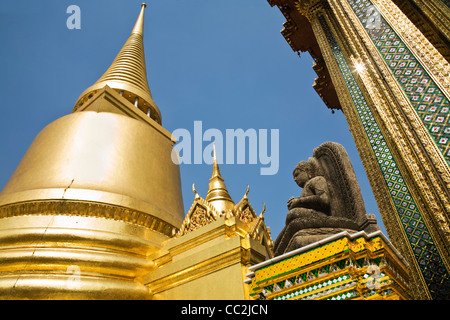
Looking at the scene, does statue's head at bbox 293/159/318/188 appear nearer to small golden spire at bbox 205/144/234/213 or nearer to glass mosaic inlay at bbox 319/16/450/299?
glass mosaic inlay at bbox 319/16/450/299

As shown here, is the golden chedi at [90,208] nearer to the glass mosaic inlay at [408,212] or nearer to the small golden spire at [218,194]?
the small golden spire at [218,194]

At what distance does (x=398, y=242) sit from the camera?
8.17 feet

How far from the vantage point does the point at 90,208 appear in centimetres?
445

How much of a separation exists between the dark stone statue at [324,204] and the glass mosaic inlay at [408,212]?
0.31 m

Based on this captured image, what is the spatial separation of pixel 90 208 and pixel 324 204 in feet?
10.7

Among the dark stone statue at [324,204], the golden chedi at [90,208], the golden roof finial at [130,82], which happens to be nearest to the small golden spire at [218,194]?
the golden chedi at [90,208]

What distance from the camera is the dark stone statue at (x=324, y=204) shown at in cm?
231

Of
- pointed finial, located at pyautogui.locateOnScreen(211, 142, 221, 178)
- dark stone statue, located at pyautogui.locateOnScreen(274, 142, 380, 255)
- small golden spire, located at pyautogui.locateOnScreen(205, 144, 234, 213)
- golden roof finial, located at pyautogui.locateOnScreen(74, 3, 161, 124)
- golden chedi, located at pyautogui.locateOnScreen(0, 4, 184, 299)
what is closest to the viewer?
dark stone statue, located at pyautogui.locateOnScreen(274, 142, 380, 255)

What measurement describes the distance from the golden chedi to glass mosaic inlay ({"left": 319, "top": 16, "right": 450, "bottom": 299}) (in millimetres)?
2931

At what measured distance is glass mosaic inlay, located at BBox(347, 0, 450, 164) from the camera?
2.36m

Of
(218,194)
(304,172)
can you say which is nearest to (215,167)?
(218,194)

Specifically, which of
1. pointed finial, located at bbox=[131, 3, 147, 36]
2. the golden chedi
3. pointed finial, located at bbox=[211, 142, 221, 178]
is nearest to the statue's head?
the golden chedi
